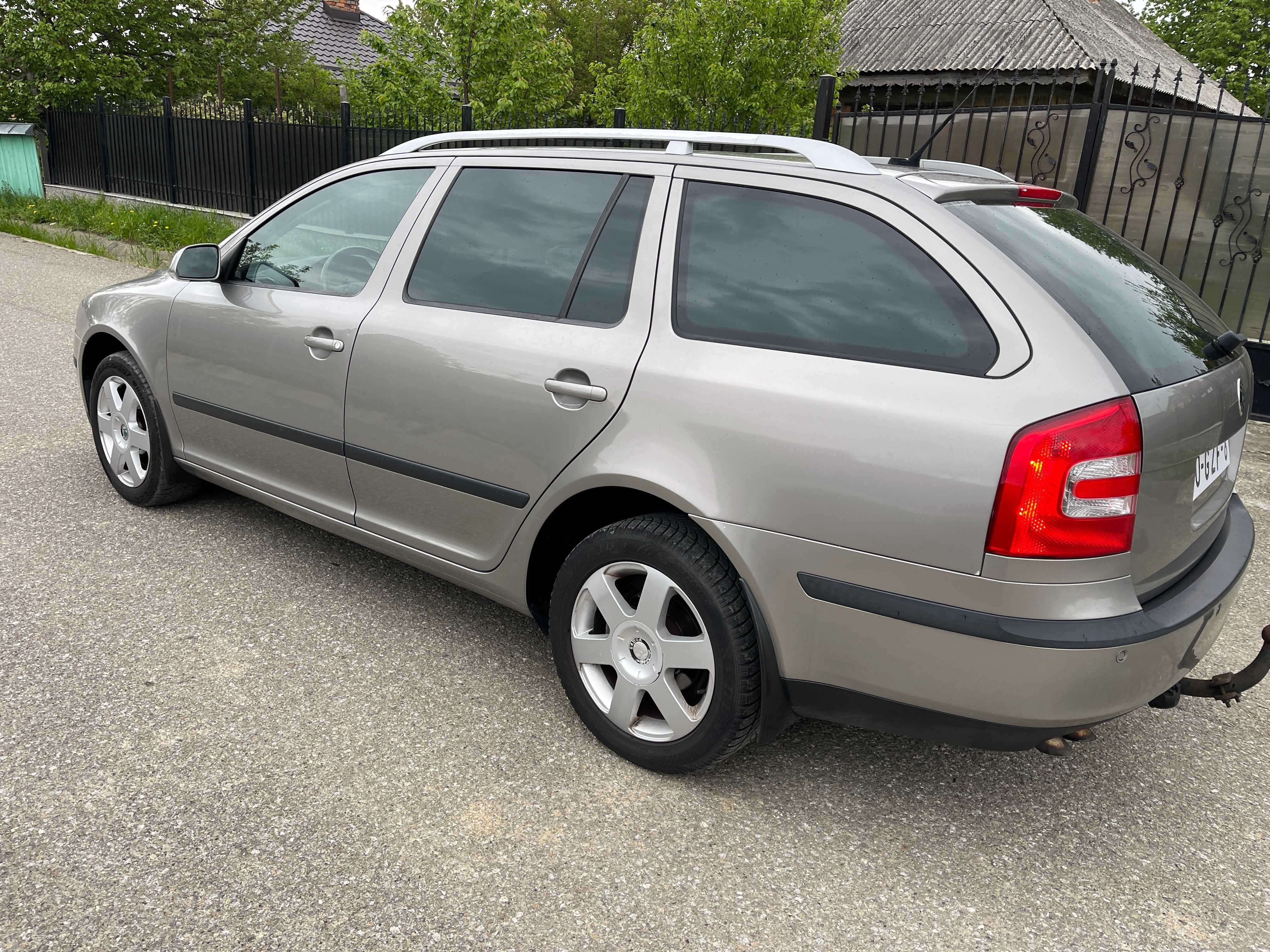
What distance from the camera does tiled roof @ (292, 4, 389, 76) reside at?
95.2ft

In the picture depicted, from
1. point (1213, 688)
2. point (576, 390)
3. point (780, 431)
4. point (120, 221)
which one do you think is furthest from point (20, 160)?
point (1213, 688)

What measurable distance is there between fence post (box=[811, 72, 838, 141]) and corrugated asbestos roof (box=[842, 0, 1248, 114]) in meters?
13.8

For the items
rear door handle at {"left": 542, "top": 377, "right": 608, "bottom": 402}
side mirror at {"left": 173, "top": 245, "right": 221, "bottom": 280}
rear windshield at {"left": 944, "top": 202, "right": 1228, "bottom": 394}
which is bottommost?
rear door handle at {"left": 542, "top": 377, "right": 608, "bottom": 402}

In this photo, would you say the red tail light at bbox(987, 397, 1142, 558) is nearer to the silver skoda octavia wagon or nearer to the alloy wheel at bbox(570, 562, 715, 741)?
the silver skoda octavia wagon

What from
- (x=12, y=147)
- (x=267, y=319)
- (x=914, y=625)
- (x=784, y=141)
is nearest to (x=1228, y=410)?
(x=914, y=625)

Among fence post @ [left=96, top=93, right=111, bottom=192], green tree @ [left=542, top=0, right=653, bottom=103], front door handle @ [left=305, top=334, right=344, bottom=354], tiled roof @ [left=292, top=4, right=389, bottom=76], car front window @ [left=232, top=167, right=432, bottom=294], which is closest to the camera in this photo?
front door handle @ [left=305, top=334, right=344, bottom=354]

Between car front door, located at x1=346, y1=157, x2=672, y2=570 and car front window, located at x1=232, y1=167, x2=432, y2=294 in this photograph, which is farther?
car front window, located at x1=232, y1=167, x2=432, y2=294

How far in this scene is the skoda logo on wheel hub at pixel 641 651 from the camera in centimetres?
264

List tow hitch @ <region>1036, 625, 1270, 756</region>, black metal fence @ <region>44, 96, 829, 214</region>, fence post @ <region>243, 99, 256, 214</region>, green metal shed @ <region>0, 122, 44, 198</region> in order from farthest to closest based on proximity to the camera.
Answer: green metal shed @ <region>0, 122, 44, 198</region>
fence post @ <region>243, 99, 256, 214</region>
black metal fence @ <region>44, 96, 829, 214</region>
tow hitch @ <region>1036, 625, 1270, 756</region>

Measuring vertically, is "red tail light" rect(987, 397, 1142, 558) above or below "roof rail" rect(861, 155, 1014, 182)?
below

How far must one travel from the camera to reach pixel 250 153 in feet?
45.2

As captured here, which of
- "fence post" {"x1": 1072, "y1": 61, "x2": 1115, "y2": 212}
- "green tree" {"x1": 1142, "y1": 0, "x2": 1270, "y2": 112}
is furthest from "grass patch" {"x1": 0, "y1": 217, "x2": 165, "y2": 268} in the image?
"green tree" {"x1": 1142, "y1": 0, "x2": 1270, "y2": 112}

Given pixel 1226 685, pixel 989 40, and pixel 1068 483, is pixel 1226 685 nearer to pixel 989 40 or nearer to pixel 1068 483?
pixel 1068 483

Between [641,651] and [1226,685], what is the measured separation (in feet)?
5.08
